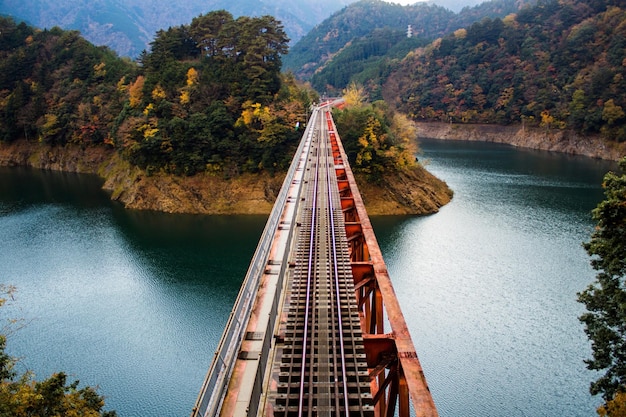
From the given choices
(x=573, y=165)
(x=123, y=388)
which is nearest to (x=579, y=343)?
(x=123, y=388)

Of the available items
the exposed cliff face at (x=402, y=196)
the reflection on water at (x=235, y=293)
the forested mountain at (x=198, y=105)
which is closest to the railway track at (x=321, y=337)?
the reflection on water at (x=235, y=293)

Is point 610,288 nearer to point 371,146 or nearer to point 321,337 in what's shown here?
point 321,337

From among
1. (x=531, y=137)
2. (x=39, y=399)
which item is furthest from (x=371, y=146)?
(x=531, y=137)

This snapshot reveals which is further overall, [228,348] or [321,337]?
[321,337]

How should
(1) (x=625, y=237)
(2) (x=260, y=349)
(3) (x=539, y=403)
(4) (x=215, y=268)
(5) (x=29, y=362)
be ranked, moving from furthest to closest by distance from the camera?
(4) (x=215, y=268) < (5) (x=29, y=362) < (3) (x=539, y=403) < (1) (x=625, y=237) < (2) (x=260, y=349)

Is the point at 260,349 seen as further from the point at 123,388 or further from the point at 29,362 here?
the point at 29,362

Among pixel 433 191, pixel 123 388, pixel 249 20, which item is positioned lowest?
pixel 123 388

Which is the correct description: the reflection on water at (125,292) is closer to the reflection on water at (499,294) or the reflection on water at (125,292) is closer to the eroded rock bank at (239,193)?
the eroded rock bank at (239,193)
